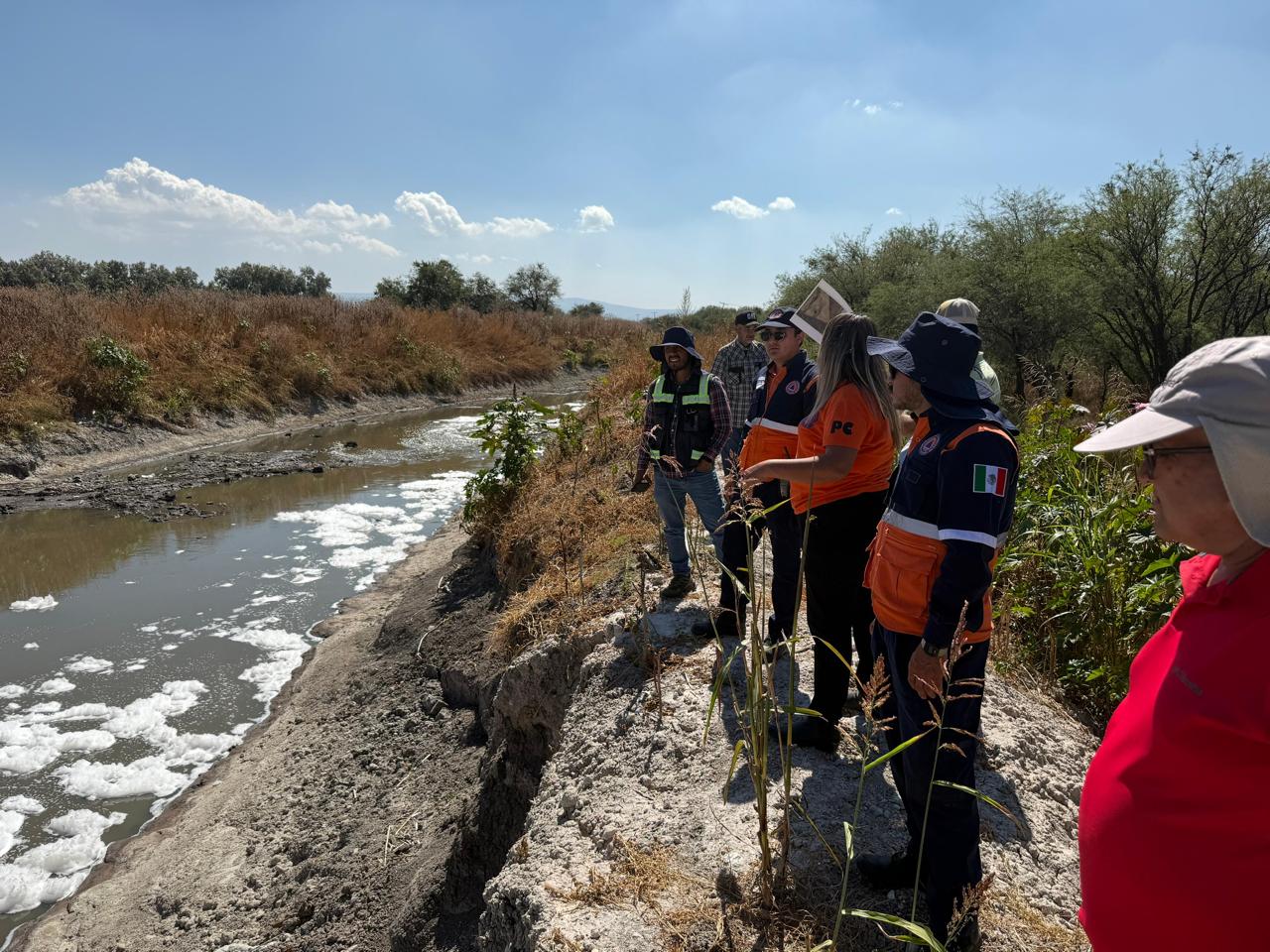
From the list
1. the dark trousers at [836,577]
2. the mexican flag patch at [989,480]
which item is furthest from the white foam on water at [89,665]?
the mexican flag patch at [989,480]

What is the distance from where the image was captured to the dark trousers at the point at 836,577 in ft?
9.88

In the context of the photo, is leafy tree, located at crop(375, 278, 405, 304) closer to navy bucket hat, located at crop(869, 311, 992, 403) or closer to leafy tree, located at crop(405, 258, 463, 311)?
leafy tree, located at crop(405, 258, 463, 311)

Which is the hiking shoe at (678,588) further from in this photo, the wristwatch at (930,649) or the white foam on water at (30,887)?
the white foam on water at (30,887)

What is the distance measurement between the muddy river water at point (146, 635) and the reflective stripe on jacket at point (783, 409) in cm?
497

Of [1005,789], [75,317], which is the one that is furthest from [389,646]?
[75,317]

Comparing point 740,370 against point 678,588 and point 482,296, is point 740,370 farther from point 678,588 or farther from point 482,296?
point 482,296

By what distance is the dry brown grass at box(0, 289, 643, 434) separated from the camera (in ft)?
50.6

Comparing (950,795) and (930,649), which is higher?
(930,649)

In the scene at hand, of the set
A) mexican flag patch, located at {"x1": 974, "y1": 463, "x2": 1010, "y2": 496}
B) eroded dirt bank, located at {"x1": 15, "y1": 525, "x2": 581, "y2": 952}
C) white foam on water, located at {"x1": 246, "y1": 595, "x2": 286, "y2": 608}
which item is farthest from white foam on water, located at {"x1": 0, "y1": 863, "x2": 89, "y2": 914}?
mexican flag patch, located at {"x1": 974, "y1": 463, "x2": 1010, "y2": 496}

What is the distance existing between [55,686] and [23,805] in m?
1.81

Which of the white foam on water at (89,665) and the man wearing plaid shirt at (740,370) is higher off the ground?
the man wearing plaid shirt at (740,370)

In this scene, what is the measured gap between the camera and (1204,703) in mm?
1089

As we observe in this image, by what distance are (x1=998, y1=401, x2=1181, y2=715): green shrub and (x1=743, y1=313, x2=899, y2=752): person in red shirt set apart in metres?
1.53

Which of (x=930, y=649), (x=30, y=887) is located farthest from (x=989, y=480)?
Result: (x=30, y=887)
